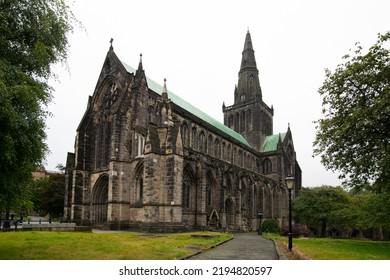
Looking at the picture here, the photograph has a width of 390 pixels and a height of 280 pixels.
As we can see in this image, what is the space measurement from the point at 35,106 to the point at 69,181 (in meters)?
27.4

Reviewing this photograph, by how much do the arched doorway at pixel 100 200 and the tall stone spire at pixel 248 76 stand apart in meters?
35.3

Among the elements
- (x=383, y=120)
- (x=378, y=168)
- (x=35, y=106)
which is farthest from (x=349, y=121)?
(x=35, y=106)

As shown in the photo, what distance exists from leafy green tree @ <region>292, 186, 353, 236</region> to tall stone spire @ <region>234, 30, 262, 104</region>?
68.7 feet

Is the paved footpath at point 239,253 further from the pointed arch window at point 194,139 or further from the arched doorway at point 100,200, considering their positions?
the pointed arch window at point 194,139

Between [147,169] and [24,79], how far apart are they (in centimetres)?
1796

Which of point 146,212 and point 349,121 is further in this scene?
point 146,212

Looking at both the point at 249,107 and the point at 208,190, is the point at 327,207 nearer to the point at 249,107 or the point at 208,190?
the point at 208,190

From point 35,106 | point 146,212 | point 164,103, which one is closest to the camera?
point 35,106

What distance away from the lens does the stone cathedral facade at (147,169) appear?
28797 mm

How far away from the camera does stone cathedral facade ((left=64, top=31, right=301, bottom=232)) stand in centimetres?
2880

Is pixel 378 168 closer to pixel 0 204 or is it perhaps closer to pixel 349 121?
pixel 349 121

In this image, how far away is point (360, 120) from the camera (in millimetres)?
17422
